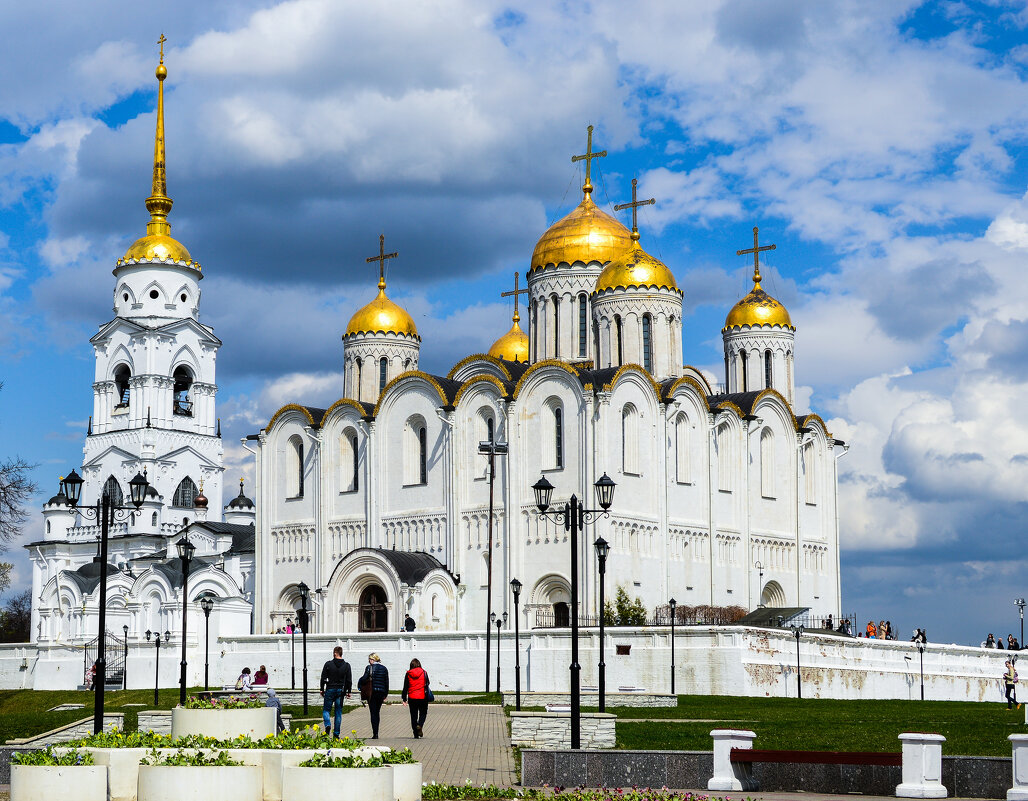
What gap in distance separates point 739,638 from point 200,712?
2373 cm

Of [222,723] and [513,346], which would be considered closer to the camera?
[222,723]

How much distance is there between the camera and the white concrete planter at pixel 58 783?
1313 centimetres

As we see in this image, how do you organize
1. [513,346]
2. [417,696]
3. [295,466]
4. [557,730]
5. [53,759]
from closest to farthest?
1. [53,759]
2. [557,730]
3. [417,696]
4. [295,466]
5. [513,346]

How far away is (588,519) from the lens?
143ft

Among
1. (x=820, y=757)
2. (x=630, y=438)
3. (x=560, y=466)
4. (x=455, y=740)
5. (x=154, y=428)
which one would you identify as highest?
(x=154, y=428)

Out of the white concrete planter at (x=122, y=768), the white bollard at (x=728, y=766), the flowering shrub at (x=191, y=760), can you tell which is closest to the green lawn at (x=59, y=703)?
the white concrete planter at (x=122, y=768)

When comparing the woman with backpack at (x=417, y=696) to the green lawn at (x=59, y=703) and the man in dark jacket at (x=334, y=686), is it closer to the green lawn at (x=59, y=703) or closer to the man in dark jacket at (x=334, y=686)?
the man in dark jacket at (x=334, y=686)

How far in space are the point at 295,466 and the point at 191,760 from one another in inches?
1639

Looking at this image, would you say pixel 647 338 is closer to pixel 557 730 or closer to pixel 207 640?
pixel 207 640

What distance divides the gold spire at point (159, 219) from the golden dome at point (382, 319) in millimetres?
14728

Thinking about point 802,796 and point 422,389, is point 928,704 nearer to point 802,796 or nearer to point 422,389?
point 802,796

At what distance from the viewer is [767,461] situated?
52844 millimetres

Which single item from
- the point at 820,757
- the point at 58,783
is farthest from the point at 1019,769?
the point at 58,783

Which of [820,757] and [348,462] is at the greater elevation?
[348,462]
